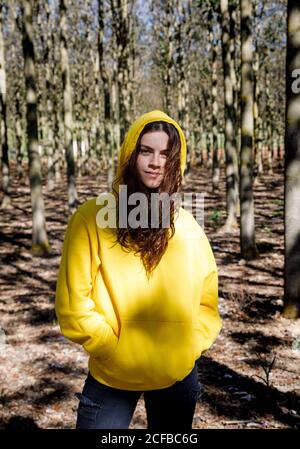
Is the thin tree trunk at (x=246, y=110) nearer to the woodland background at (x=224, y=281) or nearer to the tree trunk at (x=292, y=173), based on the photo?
the woodland background at (x=224, y=281)

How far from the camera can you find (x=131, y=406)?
193 cm

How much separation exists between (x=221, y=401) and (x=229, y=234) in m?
7.59

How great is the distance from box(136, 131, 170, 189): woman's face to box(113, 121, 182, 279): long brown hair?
17 mm

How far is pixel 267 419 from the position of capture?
12.3 feet

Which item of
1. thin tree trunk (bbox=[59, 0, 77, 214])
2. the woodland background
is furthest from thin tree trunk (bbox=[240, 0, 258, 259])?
thin tree trunk (bbox=[59, 0, 77, 214])

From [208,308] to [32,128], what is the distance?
8674 millimetres

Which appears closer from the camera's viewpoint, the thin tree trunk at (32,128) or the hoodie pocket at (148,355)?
the hoodie pocket at (148,355)

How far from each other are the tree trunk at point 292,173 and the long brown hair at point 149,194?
13.1 feet

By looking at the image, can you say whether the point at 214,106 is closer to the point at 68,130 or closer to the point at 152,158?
the point at 68,130

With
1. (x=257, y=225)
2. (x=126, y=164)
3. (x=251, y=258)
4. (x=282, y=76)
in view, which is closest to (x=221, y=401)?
(x=126, y=164)

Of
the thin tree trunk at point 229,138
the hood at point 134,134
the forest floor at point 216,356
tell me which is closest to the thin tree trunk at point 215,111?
Result: the thin tree trunk at point 229,138

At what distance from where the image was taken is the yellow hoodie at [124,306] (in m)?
1.80

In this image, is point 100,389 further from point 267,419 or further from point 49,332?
point 49,332

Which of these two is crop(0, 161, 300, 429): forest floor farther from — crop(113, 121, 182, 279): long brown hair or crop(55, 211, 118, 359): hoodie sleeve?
crop(113, 121, 182, 279): long brown hair
